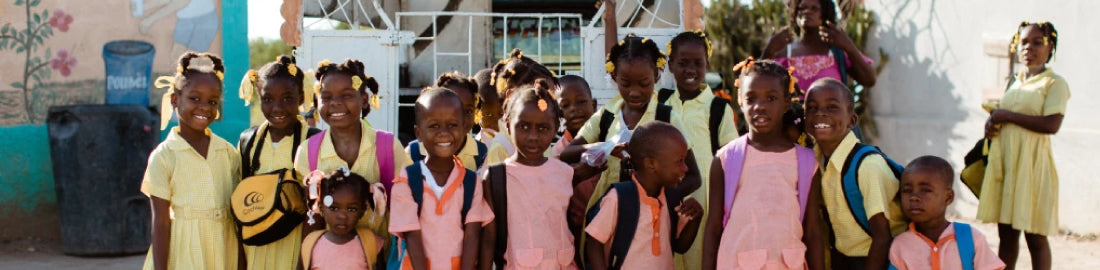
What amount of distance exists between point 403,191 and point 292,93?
671mm

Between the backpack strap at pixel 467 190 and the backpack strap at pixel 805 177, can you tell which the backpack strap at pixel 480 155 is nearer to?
the backpack strap at pixel 467 190

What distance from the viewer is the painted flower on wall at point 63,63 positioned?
21.6 feet

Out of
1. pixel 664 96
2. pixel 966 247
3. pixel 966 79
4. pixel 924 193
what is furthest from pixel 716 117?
pixel 966 79

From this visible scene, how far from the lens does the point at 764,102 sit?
3061 millimetres

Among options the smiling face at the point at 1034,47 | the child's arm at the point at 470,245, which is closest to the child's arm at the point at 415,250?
the child's arm at the point at 470,245

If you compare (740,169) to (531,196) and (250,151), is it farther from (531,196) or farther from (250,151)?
(250,151)

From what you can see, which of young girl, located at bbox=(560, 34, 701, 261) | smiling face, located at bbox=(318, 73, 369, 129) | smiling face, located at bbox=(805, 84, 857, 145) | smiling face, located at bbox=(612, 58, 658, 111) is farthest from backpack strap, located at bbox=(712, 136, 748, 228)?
smiling face, located at bbox=(318, 73, 369, 129)

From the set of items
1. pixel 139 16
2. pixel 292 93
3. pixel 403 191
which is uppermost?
pixel 139 16

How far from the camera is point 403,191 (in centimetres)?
313

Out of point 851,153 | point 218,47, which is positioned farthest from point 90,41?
point 851,153

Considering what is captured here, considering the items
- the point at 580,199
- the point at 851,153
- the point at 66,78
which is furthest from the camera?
the point at 66,78

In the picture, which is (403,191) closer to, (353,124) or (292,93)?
(353,124)

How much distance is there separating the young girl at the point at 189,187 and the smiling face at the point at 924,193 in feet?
7.26

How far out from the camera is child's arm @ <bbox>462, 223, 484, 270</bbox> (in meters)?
3.10
